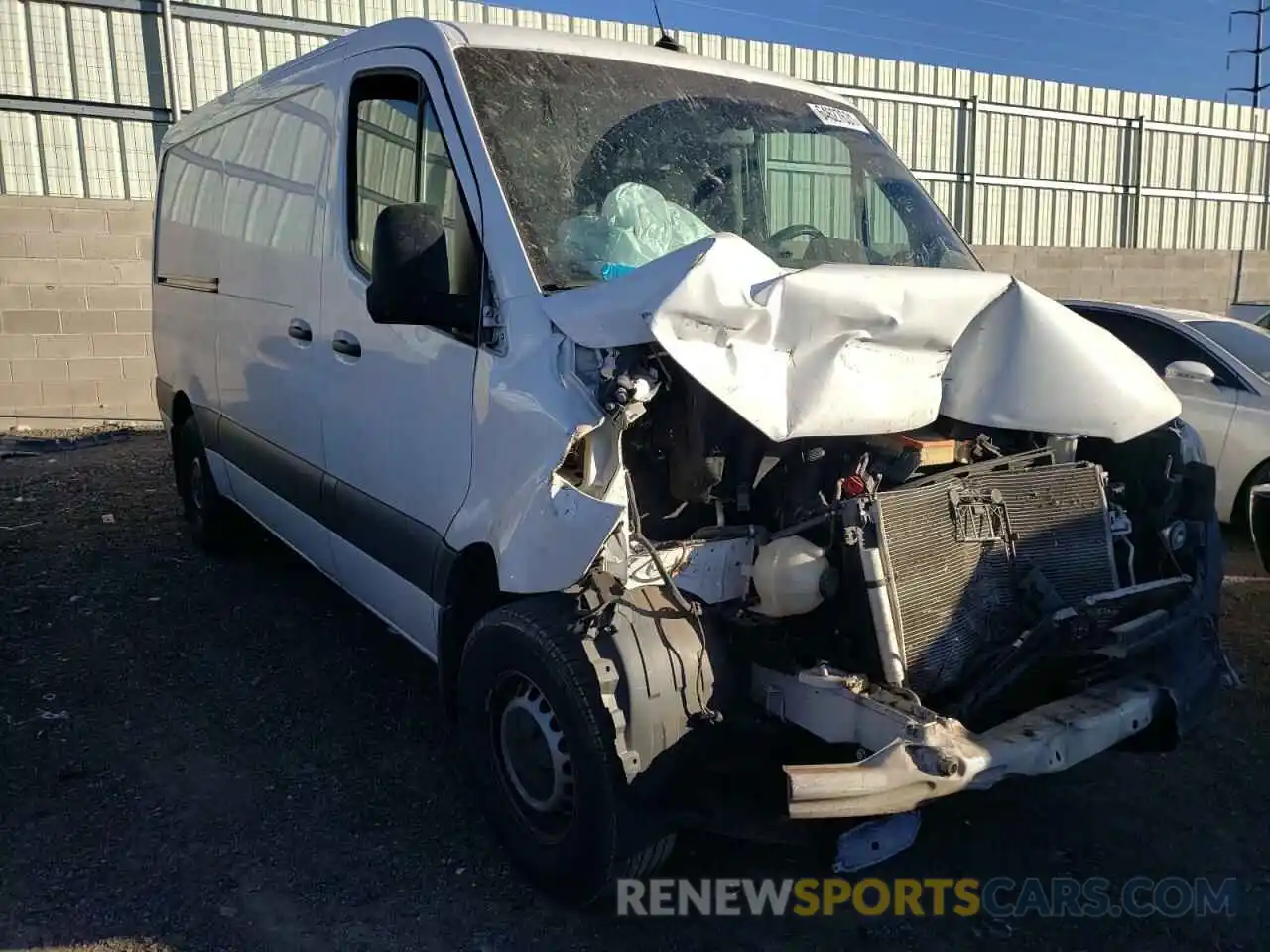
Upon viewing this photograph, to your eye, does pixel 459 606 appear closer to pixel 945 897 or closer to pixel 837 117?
pixel 945 897

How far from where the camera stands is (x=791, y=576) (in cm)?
281

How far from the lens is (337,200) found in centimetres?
400

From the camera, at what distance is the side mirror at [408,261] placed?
2.94 metres

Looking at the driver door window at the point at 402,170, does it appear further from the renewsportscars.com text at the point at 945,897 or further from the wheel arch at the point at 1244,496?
the wheel arch at the point at 1244,496

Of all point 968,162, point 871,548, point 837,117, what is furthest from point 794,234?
point 968,162

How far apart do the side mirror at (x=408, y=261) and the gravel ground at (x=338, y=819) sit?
1734 mm

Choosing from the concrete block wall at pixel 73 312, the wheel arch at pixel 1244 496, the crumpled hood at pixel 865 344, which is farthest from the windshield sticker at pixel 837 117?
the concrete block wall at pixel 73 312


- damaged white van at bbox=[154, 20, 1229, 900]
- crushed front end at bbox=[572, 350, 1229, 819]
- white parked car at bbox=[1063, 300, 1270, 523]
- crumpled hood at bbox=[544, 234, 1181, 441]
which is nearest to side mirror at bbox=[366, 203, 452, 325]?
damaged white van at bbox=[154, 20, 1229, 900]

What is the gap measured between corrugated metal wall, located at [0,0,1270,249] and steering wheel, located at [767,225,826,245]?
29.5 ft

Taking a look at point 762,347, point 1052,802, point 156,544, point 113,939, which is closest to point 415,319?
point 762,347

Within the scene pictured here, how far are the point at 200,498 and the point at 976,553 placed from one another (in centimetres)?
504

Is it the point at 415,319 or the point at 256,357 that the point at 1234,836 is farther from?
the point at 256,357

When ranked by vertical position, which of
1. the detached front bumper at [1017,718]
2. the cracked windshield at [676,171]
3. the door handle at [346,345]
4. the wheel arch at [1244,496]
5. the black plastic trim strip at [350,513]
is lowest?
the wheel arch at [1244,496]

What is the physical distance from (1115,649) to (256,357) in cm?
384
